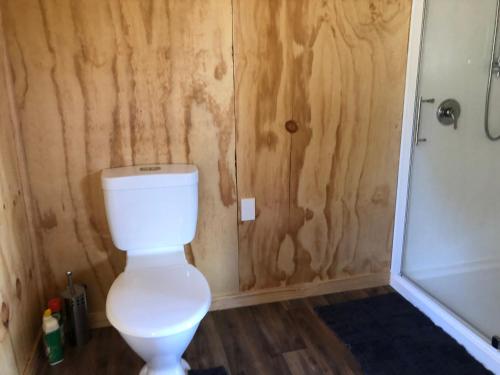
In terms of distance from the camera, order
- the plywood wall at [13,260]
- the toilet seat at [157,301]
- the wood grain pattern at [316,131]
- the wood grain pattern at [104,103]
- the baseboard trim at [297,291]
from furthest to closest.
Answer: the baseboard trim at [297,291] < the wood grain pattern at [316,131] < the wood grain pattern at [104,103] < the plywood wall at [13,260] < the toilet seat at [157,301]

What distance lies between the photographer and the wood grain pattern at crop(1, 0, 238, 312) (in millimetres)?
1526

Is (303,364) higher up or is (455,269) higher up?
(455,269)

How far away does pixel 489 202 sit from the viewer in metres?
1.85

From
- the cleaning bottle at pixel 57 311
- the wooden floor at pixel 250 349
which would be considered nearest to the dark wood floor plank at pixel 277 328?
the wooden floor at pixel 250 349

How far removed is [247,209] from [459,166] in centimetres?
114

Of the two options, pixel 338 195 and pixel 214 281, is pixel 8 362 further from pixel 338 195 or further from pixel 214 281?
pixel 338 195

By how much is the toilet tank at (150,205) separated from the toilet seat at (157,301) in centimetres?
15

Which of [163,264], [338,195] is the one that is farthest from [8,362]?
[338,195]

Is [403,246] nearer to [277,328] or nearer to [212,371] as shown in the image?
[277,328]

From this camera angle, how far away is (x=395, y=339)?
1.76 metres

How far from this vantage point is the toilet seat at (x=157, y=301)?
47.0 inches

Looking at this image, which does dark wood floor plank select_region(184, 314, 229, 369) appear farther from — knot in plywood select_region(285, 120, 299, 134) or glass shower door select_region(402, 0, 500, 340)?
glass shower door select_region(402, 0, 500, 340)

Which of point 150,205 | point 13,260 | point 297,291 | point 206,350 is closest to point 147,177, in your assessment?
point 150,205

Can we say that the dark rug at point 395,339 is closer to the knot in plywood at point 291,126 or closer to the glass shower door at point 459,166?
the glass shower door at point 459,166
